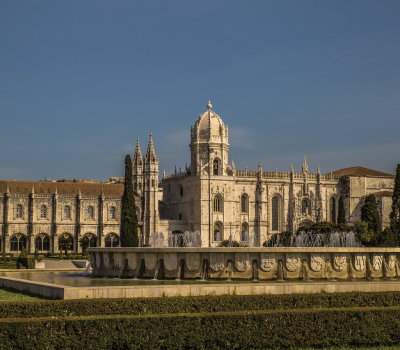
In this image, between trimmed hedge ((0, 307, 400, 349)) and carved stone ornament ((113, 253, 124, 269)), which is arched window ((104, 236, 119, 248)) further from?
trimmed hedge ((0, 307, 400, 349))

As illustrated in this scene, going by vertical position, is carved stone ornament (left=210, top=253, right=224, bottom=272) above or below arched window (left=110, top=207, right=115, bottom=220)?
below

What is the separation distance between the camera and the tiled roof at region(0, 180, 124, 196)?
6868 centimetres

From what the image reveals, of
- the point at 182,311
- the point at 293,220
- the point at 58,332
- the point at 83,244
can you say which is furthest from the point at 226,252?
the point at 293,220

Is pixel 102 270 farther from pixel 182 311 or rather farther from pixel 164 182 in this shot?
pixel 164 182

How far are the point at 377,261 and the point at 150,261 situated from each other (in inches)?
392

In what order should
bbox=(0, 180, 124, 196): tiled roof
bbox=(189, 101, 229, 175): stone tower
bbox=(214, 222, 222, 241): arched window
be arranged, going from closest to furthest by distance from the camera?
bbox=(0, 180, 124, 196): tiled roof
bbox=(214, 222, 222, 241): arched window
bbox=(189, 101, 229, 175): stone tower

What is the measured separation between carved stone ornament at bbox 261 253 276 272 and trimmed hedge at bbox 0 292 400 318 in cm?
757

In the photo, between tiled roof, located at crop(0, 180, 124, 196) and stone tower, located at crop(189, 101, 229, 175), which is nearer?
tiled roof, located at crop(0, 180, 124, 196)

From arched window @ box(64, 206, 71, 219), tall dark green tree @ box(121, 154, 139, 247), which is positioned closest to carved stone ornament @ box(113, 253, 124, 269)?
tall dark green tree @ box(121, 154, 139, 247)

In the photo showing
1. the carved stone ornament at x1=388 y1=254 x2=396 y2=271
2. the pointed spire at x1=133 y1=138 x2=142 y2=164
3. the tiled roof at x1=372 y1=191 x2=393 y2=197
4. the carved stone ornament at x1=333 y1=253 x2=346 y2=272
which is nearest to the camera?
the carved stone ornament at x1=333 y1=253 x2=346 y2=272

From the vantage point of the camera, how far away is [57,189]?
70.4 metres

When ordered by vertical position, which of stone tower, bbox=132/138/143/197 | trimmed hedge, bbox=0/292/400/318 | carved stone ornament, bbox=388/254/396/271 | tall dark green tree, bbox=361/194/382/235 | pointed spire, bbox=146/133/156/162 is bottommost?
trimmed hedge, bbox=0/292/400/318

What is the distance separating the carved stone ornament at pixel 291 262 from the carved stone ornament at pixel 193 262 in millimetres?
3686

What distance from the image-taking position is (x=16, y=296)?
19188 millimetres
